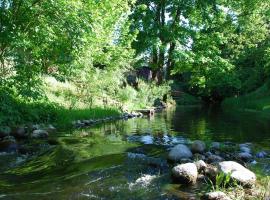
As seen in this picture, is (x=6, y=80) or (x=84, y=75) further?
(x=84, y=75)

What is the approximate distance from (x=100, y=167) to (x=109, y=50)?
1590 centimetres

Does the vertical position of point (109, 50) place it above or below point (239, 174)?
above

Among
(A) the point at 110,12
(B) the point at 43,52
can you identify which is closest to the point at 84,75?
(A) the point at 110,12

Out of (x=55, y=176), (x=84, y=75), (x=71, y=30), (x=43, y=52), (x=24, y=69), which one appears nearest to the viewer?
(x=55, y=176)

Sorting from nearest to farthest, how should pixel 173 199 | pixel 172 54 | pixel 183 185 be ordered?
1. pixel 173 199
2. pixel 183 185
3. pixel 172 54

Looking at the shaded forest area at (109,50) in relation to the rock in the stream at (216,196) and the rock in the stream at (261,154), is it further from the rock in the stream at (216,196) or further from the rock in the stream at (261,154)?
the rock in the stream at (216,196)

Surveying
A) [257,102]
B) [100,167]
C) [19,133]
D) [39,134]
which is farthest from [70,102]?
[257,102]

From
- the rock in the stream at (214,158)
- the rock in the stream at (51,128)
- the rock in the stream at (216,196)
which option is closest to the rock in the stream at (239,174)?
the rock in the stream at (216,196)

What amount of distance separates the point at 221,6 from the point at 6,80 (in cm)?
2089

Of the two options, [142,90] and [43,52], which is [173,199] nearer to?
[43,52]

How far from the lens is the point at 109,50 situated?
985 inches

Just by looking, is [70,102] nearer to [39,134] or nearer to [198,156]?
[39,134]

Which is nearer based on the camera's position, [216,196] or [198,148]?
[216,196]

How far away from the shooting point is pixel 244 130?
1777cm
